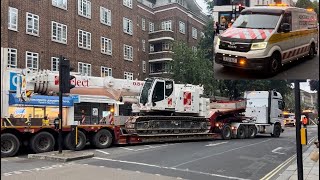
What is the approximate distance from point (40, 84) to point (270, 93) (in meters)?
16.9

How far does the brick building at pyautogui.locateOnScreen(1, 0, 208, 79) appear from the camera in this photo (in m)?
31.9

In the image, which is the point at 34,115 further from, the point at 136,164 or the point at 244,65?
the point at 244,65

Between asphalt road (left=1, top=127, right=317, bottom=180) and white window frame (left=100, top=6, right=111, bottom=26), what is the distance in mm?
21163

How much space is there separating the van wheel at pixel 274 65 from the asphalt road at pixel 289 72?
0.28 feet

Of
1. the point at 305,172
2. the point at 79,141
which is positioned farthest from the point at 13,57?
the point at 305,172

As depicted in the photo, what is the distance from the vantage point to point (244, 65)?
6.25 m

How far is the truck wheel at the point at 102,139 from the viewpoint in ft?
72.8

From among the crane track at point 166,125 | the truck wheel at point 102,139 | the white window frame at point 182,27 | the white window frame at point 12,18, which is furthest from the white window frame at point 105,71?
the truck wheel at point 102,139

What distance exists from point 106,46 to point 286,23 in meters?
35.6

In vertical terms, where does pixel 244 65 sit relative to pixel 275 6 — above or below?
below

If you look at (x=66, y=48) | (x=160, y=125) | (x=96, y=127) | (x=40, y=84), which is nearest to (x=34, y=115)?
(x=40, y=84)

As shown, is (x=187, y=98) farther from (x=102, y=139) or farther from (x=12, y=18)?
(x=12, y=18)

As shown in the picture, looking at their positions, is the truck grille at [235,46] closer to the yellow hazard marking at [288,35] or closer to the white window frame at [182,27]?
the yellow hazard marking at [288,35]

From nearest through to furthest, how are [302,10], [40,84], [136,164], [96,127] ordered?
[302,10], [136,164], [40,84], [96,127]
